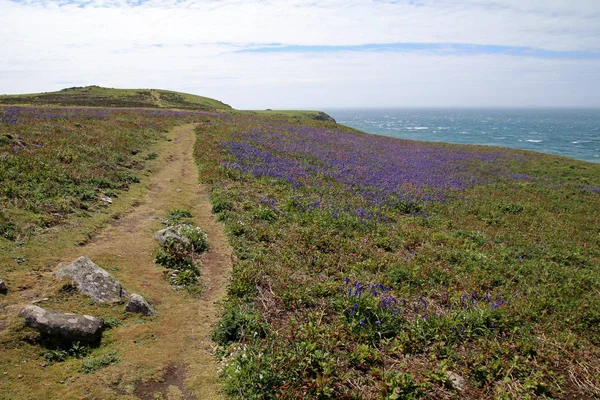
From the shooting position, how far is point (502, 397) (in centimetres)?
571

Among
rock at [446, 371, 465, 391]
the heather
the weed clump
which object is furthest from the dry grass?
rock at [446, 371, 465, 391]

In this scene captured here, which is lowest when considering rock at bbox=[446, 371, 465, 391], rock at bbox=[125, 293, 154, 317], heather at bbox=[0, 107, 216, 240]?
rock at bbox=[446, 371, 465, 391]

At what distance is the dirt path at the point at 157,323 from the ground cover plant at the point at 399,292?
1.67 ft

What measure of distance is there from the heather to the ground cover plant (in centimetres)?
462

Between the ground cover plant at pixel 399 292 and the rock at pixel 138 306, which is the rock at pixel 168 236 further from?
the rock at pixel 138 306

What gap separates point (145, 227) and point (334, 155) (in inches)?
898

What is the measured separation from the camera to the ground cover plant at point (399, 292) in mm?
6076

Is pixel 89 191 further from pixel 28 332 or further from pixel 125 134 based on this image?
pixel 125 134

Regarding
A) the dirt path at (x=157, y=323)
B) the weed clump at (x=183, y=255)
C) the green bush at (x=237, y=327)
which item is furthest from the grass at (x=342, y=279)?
the weed clump at (x=183, y=255)

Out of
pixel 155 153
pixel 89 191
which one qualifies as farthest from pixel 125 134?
pixel 89 191

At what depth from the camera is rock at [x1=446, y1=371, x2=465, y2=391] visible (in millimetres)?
6004

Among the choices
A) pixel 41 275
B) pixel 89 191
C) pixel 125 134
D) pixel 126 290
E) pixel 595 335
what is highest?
pixel 125 134

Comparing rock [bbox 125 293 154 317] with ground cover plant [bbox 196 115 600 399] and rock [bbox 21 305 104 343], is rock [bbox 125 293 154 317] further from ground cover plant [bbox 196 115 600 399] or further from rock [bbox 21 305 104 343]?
ground cover plant [bbox 196 115 600 399]

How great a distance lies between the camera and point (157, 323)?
6930mm
